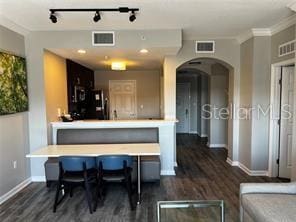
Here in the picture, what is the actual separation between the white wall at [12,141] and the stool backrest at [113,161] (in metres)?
1.53

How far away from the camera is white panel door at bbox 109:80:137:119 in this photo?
8328 millimetres

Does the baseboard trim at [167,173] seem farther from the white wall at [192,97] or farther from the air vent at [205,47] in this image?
the white wall at [192,97]

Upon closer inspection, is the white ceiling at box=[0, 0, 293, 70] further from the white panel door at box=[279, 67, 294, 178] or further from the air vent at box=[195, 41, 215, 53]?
the white panel door at box=[279, 67, 294, 178]

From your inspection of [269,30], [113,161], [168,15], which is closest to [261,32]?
[269,30]

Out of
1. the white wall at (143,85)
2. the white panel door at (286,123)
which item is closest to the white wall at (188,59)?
the white panel door at (286,123)

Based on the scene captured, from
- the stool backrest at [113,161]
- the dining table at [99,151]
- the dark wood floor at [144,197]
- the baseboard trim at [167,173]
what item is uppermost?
the dining table at [99,151]

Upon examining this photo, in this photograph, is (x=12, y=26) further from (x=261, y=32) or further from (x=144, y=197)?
(x=261, y=32)

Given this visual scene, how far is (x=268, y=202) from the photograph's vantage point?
2.34 metres

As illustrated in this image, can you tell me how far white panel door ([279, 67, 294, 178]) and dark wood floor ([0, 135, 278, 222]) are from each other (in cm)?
41

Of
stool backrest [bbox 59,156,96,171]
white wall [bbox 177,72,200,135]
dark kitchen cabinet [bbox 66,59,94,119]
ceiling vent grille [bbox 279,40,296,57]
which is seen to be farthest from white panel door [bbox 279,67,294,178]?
white wall [bbox 177,72,200,135]

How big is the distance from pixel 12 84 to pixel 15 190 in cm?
168

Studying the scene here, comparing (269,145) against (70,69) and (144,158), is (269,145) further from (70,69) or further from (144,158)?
(70,69)

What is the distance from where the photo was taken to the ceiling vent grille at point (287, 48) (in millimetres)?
3773

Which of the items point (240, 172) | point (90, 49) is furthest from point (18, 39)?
point (240, 172)
